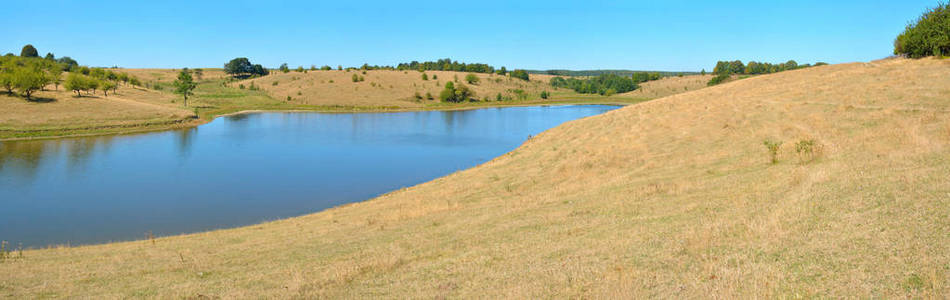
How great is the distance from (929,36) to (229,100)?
9661 centimetres

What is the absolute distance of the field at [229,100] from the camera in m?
52.1

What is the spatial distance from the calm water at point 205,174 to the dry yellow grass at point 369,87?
38.9 meters

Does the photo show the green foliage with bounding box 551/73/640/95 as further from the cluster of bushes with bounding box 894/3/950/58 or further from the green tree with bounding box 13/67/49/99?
the green tree with bounding box 13/67/49/99

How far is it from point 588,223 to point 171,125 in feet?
202

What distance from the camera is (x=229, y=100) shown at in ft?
307

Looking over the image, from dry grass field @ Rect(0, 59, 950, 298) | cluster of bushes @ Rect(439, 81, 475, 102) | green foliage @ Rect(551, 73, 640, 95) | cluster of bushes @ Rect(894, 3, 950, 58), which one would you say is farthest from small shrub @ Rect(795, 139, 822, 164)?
green foliage @ Rect(551, 73, 640, 95)

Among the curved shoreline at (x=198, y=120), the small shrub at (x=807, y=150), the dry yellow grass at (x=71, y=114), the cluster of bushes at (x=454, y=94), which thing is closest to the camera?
the small shrub at (x=807, y=150)

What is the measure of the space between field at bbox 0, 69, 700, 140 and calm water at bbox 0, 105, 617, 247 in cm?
527

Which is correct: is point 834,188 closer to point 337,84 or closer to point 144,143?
point 144,143

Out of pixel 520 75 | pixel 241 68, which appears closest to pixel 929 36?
pixel 520 75

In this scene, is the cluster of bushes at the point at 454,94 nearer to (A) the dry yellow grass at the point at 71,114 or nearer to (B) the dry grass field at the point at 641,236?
(A) the dry yellow grass at the point at 71,114

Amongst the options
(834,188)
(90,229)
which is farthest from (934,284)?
(90,229)

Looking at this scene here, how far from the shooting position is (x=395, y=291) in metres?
8.43

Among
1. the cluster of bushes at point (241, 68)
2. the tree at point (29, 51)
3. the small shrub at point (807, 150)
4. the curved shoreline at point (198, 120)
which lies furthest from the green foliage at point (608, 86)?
the tree at point (29, 51)
